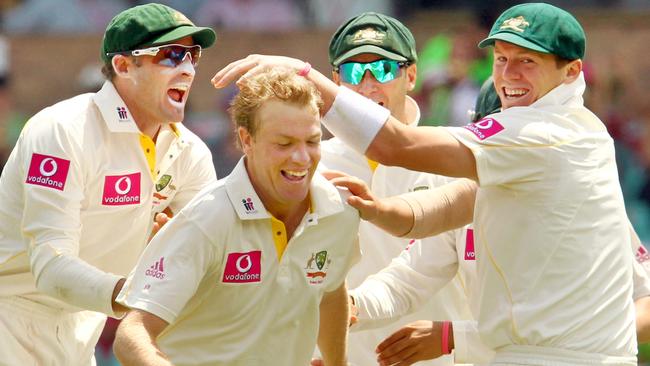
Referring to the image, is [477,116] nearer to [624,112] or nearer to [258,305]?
[258,305]

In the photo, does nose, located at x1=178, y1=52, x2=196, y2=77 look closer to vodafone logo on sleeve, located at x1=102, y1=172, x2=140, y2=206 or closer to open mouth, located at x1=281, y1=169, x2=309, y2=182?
vodafone logo on sleeve, located at x1=102, y1=172, x2=140, y2=206

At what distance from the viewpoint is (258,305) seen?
5.32 metres

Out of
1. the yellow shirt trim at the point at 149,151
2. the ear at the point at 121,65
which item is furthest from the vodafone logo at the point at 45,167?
the ear at the point at 121,65

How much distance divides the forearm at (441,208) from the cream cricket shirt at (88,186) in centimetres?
122

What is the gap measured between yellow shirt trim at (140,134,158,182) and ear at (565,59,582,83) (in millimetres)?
1899

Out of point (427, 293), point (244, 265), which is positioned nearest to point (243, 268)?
point (244, 265)

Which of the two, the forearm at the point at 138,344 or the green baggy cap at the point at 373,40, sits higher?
the green baggy cap at the point at 373,40

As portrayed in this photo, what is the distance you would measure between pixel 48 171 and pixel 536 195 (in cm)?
202

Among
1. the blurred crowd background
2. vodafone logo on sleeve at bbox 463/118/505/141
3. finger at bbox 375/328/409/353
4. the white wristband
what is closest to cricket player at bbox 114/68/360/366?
the white wristband

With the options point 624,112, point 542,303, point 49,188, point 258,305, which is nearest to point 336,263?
point 258,305

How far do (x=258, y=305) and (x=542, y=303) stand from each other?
101 cm

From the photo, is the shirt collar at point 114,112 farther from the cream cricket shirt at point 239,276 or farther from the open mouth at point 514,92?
the open mouth at point 514,92

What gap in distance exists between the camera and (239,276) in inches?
207

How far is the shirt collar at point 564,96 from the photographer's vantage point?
5.50 m
